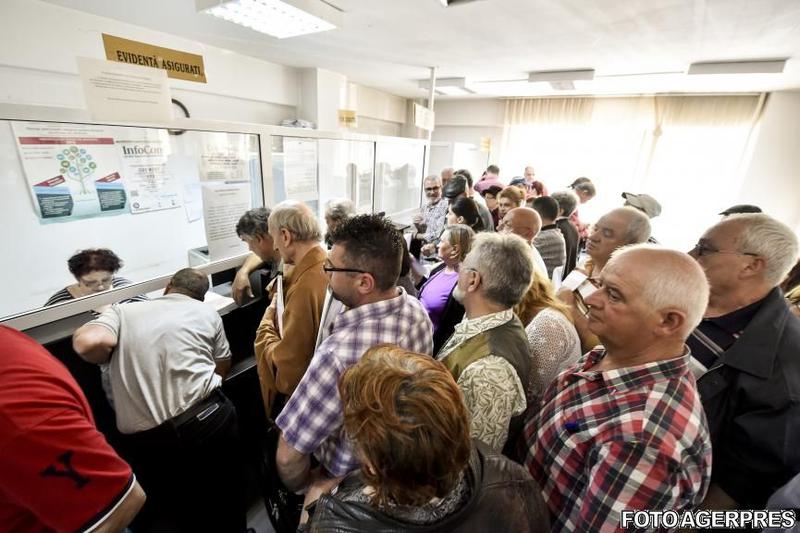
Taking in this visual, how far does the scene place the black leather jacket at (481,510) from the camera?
0.56 metres

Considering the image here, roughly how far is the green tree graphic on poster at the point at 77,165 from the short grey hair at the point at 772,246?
8.19ft

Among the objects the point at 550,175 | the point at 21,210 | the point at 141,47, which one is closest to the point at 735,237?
the point at 141,47

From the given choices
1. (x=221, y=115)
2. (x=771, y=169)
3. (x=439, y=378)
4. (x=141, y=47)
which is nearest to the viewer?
(x=439, y=378)

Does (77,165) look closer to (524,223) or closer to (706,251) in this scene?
(524,223)

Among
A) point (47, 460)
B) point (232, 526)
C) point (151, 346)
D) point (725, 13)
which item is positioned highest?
point (725, 13)

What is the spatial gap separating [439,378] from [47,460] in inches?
30.3

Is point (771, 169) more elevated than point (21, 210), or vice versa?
point (771, 169)

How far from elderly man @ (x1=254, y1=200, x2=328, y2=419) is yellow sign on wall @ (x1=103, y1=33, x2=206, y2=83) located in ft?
2.34

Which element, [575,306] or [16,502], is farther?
[575,306]

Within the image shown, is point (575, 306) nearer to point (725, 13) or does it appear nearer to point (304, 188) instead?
point (304, 188)

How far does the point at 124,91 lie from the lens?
130cm

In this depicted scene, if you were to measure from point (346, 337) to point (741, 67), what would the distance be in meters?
4.56

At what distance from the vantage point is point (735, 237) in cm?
119

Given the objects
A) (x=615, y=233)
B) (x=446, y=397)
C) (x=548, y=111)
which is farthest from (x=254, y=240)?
(x=548, y=111)
